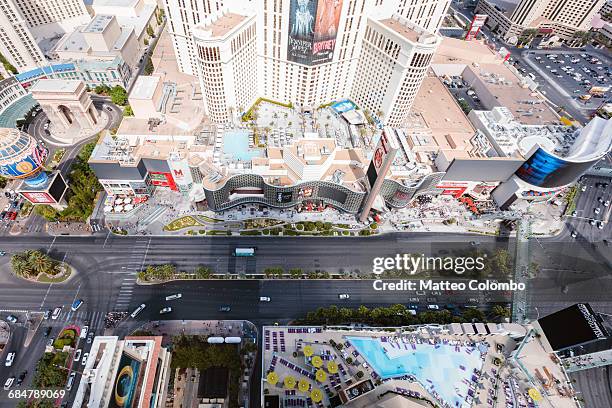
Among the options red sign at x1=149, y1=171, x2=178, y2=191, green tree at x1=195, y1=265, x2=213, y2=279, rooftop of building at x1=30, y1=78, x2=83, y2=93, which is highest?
rooftop of building at x1=30, y1=78, x2=83, y2=93

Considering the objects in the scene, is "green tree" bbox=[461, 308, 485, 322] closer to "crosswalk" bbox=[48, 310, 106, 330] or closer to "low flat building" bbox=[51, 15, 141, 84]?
"crosswalk" bbox=[48, 310, 106, 330]

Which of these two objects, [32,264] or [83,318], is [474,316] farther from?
[32,264]

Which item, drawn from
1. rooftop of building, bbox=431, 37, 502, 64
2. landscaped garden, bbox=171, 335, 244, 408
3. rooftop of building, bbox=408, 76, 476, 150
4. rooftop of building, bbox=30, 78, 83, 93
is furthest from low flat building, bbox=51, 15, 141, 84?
rooftop of building, bbox=431, 37, 502, 64

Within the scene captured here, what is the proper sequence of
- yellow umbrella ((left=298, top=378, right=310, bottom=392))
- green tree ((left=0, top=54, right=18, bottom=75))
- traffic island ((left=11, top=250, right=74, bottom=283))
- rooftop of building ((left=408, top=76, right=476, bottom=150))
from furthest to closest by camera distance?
1. green tree ((left=0, top=54, right=18, bottom=75))
2. rooftop of building ((left=408, top=76, right=476, bottom=150))
3. traffic island ((left=11, top=250, right=74, bottom=283))
4. yellow umbrella ((left=298, top=378, right=310, bottom=392))

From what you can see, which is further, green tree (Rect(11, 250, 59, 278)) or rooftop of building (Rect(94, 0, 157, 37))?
rooftop of building (Rect(94, 0, 157, 37))

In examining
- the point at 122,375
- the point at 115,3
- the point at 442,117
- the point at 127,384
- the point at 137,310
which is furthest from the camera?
the point at 115,3

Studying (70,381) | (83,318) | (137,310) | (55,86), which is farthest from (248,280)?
(55,86)

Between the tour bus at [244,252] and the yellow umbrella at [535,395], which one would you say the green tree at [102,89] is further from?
the yellow umbrella at [535,395]
